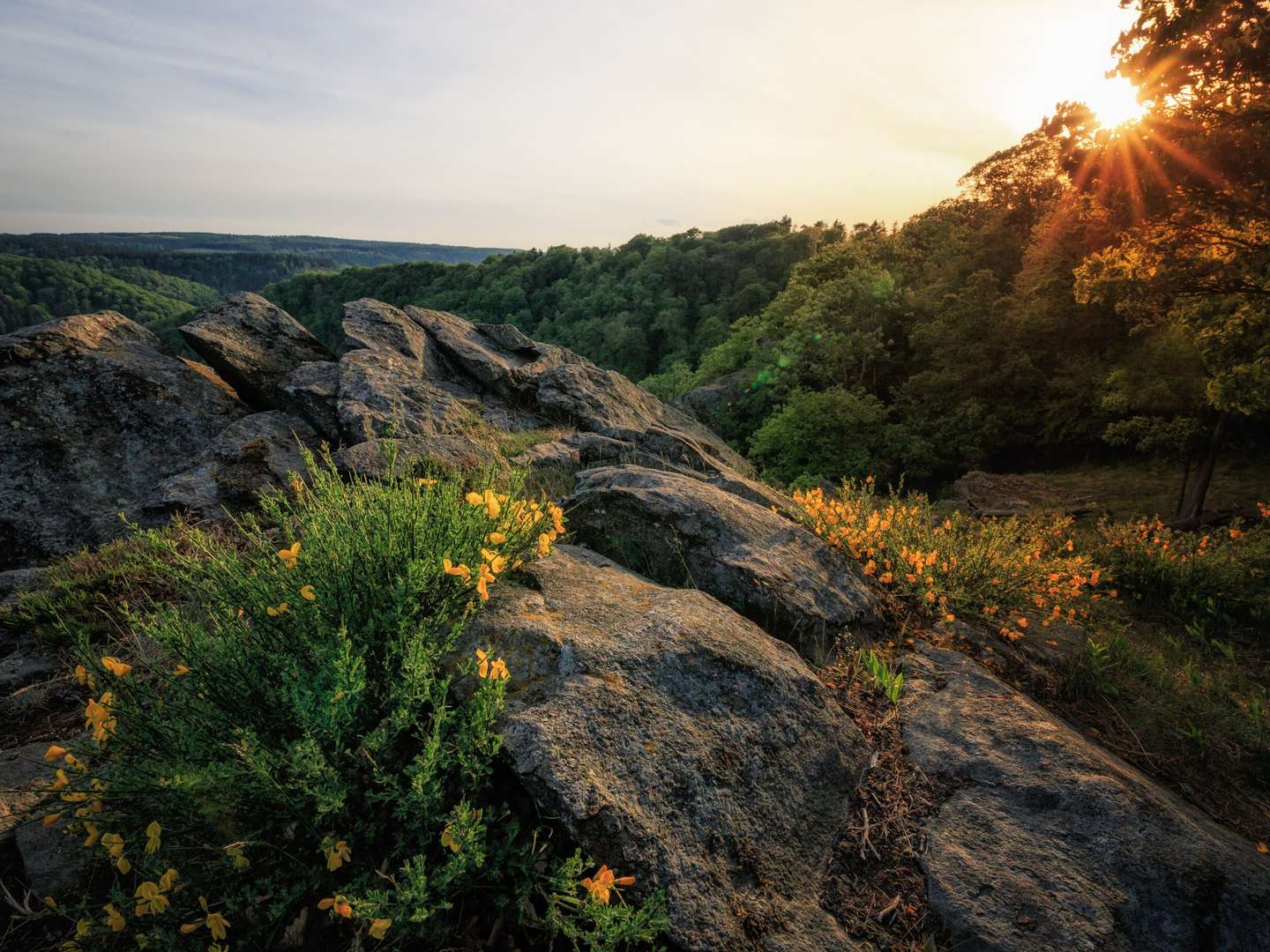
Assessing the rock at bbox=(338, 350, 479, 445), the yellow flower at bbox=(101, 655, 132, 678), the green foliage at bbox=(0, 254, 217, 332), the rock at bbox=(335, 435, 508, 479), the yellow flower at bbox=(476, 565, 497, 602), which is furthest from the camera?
the green foliage at bbox=(0, 254, 217, 332)

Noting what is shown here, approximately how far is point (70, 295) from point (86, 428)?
156302 millimetres

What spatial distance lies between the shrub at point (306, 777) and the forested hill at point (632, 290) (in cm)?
4118

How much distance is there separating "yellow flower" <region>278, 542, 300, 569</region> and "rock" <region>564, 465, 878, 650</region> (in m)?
2.20

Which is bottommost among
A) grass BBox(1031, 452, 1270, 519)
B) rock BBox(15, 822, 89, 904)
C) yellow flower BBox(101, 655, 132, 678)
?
grass BBox(1031, 452, 1270, 519)

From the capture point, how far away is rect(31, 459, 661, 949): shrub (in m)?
1.73

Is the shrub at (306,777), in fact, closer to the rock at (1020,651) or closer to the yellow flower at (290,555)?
the yellow flower at (290,555)

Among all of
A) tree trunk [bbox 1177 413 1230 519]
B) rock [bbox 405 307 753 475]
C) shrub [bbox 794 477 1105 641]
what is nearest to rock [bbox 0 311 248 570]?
rock [bbox 405 307 753 475]

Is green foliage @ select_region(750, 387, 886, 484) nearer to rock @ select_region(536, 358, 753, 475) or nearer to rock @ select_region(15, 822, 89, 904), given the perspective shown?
rock @ select_region(536, 358, 753, 475)

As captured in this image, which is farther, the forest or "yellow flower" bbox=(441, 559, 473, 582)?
the forest

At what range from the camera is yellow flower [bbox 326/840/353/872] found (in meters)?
1.72

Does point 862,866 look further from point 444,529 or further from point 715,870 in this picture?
point 444,529

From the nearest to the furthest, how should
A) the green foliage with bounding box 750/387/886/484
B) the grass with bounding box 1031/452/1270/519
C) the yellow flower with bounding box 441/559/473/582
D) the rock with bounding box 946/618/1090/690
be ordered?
1. the yellow flower with bounding box 441/559/473/582
2. the rock with bounding box 946/618/1090/690
3. the grass with bounding box 1031/452/1270/519
4. the green foliage with bounding box 750/387/886/484

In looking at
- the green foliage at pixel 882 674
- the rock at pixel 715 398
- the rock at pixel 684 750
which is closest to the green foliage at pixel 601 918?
the rock at pixel 684 750

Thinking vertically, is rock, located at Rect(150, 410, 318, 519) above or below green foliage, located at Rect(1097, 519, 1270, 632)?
above
